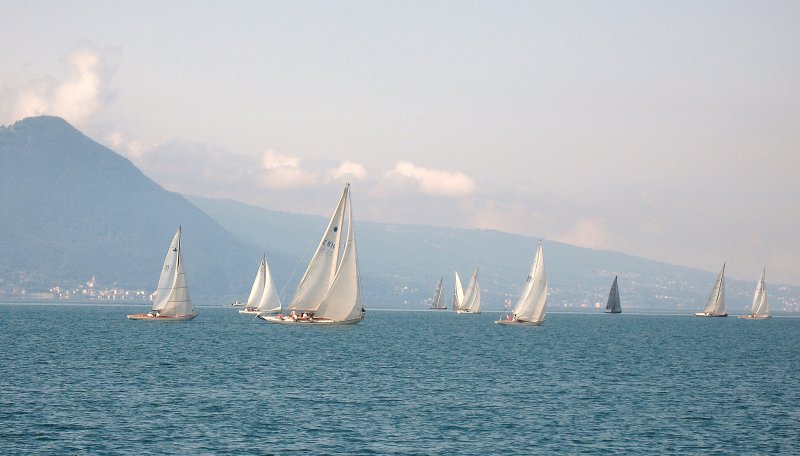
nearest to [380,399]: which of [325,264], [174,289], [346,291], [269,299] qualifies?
[325,264]

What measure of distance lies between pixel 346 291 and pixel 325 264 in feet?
13.5

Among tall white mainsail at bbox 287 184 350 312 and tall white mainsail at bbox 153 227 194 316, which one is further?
tall white mainsail at bbox 153 227 194 316

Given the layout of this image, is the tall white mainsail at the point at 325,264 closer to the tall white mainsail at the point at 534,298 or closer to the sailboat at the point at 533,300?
the tall white mainsail at the point at 534,298

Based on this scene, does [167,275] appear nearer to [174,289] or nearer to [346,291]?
[174,289]

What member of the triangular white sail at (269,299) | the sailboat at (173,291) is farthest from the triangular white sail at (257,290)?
the sailboat at (173,291)

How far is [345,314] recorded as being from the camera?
115 meters

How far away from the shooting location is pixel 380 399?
61.5 metres

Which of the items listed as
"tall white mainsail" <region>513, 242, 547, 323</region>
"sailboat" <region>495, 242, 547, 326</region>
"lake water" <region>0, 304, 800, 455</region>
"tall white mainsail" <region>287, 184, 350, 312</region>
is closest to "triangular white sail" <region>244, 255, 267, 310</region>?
"sailboat" <region>495, 242, 547, 326</region>

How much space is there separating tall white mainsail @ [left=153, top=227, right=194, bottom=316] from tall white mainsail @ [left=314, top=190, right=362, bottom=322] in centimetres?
2324

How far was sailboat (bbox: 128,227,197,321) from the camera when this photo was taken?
128750mm

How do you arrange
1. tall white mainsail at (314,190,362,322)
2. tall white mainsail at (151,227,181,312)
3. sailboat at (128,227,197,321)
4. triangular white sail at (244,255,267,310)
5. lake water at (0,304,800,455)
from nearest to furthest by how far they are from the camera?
lake water at (0,304,800,455), tall white mainsail at (314,190,362,322), tall white mainsail at (151,227,181,312), sailboat at (128,227,197,321), triangular white sail at (244,255,267,310)

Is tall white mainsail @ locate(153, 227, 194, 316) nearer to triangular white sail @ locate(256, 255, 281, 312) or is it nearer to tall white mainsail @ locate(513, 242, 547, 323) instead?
triangular white sail @ locate(256, 255, 281, 312)

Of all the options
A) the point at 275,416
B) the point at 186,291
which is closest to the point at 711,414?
the point at 275,416

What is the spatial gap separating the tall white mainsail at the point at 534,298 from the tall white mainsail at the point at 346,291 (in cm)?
2843
